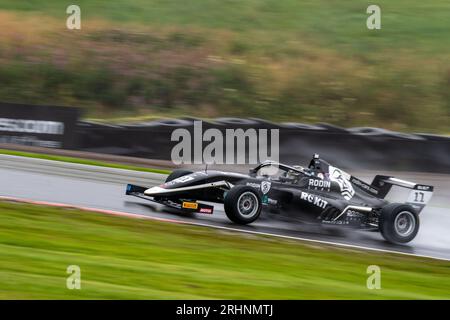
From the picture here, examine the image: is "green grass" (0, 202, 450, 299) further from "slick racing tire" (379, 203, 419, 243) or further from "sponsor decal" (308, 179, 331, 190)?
"sponsor decal" (308, 179, 331, 190)

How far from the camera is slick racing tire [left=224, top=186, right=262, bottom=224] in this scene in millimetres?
11086

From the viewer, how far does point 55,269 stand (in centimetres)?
807

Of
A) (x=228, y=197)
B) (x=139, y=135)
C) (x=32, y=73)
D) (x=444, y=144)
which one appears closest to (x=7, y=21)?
(x=32, y=73)

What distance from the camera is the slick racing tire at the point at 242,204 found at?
1109cm

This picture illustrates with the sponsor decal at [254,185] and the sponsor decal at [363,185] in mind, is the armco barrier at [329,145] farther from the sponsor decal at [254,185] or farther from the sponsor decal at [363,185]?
the sponsor decal at [254,185]

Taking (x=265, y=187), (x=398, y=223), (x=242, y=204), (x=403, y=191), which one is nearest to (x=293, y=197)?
(x=265, y=187)

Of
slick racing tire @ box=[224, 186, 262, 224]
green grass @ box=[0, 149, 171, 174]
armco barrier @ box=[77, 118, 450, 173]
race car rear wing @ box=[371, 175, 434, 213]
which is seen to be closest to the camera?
slick racing tire @ box=[224, 186, 262, 224]

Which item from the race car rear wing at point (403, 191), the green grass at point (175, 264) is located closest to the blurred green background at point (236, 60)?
the race car rear wing at point (403, 191)

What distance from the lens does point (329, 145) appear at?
17.3m

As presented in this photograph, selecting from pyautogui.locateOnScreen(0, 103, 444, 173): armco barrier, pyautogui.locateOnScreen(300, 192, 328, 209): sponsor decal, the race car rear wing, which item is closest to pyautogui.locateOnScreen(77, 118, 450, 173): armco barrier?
pyautogui.locateOnScreen(0, 103, 444, 173): armco barrier

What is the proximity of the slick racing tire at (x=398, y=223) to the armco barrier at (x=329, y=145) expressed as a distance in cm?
560

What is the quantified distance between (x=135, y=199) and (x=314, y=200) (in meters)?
3.28

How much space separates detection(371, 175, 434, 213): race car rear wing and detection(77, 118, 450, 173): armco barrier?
4719 millimetres

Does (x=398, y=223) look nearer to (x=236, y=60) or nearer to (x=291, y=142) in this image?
(x=291, y=142)
